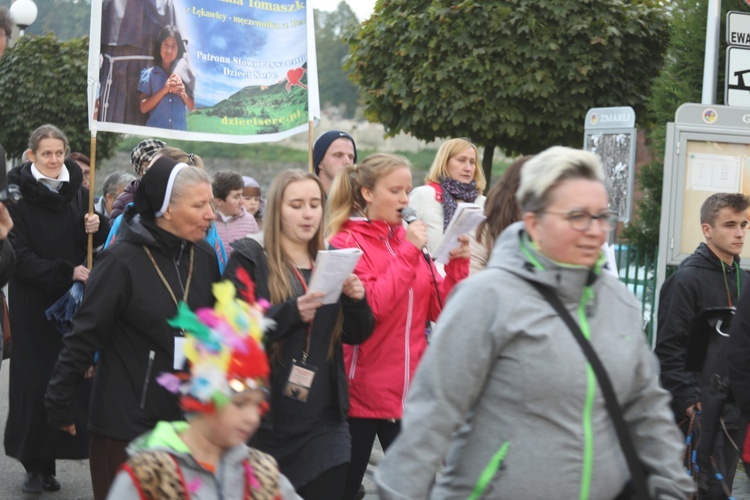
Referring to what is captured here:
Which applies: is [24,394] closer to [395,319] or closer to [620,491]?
[395,319]

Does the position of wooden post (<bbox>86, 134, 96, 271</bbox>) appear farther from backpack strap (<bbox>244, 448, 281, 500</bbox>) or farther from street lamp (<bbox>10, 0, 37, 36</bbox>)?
street lamp (<bbox>10, 0, 37, 36</bbox>)

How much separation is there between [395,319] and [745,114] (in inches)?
171

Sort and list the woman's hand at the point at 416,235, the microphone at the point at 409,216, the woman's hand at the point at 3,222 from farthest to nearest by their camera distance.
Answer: the microphone at the point at 409,216, the woman's hand at the point at 416,235, the woman's hand at the point at 3,222

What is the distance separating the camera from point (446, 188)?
6980 mm

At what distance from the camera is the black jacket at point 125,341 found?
460 centimetres

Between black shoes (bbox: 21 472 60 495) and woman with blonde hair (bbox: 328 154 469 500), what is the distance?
2.50 metres

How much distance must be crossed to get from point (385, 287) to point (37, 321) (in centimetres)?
268

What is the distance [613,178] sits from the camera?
10828 mm

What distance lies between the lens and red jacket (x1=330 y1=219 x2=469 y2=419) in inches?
205

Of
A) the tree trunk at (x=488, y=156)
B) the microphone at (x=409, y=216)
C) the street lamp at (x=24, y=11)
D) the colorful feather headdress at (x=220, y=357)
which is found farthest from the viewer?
the street lamp at (x=24, y=11)

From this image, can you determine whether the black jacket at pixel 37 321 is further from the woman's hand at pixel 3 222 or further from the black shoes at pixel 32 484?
the woman's hand at pixel 3 222

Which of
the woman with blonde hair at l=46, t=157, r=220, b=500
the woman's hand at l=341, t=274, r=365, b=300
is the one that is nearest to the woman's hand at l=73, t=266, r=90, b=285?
the woman with blonde hair at l=46, t=157, r=220, b=500

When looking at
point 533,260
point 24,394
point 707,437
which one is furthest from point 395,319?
point 24,394

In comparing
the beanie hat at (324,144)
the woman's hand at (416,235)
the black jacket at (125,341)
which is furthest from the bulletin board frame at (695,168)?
the black jacket at (125,341)
